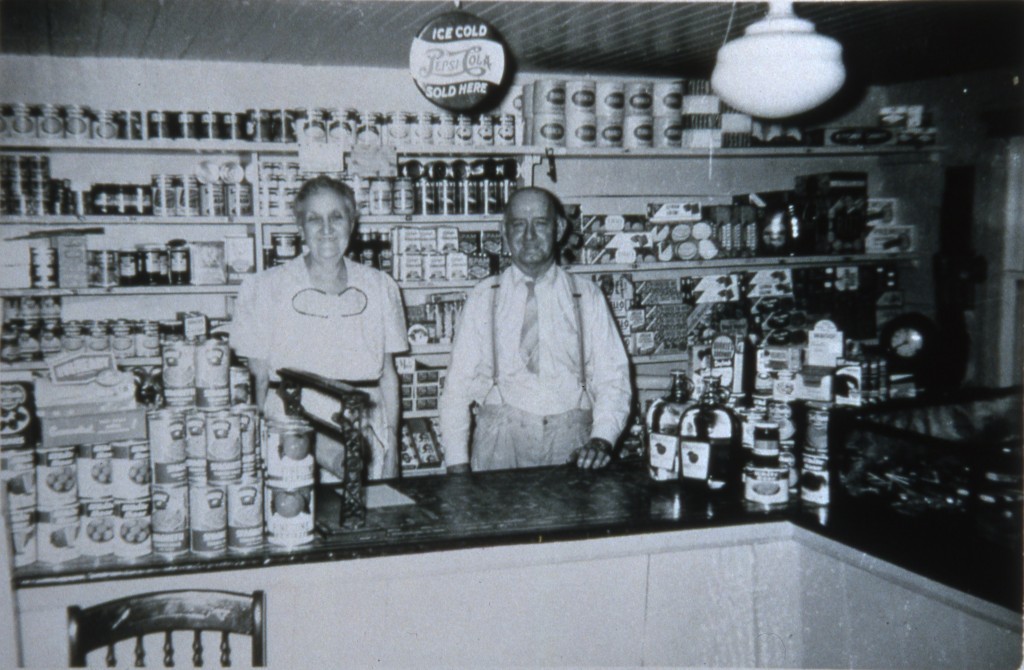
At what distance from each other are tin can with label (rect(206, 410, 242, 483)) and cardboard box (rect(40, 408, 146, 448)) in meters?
0.16

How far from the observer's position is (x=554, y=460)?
3256 millimetres

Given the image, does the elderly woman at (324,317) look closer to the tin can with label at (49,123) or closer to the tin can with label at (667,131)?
the tin can with label at (49,123)

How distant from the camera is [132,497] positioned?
1.73 metres

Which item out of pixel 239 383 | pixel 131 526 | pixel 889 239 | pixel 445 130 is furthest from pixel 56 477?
pixel 889 239

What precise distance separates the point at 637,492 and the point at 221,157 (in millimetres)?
3010

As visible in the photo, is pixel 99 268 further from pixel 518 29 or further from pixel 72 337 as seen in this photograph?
pixel 518 29

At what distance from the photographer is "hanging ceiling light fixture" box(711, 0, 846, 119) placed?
1.83 metres

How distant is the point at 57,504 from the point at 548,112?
3115 millimetres

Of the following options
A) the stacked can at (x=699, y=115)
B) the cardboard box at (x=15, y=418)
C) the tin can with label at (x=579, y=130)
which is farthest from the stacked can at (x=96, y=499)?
the stacked can at (x=699, y=115)

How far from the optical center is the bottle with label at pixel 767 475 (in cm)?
218

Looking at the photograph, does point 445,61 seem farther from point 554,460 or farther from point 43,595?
point 43,595

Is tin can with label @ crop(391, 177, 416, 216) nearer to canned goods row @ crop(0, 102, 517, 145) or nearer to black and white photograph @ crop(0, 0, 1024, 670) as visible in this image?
black and white photograph @ crop(0, 0, 1024, 670)

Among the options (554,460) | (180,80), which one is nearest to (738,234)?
(554,460)

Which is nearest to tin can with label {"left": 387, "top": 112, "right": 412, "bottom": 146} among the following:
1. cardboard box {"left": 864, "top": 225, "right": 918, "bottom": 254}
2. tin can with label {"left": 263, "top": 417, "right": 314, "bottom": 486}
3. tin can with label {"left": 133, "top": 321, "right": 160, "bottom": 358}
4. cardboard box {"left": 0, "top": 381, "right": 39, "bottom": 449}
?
tin can with label {"left": 133, "top": 321, "right": 160, "bottom": 358}
